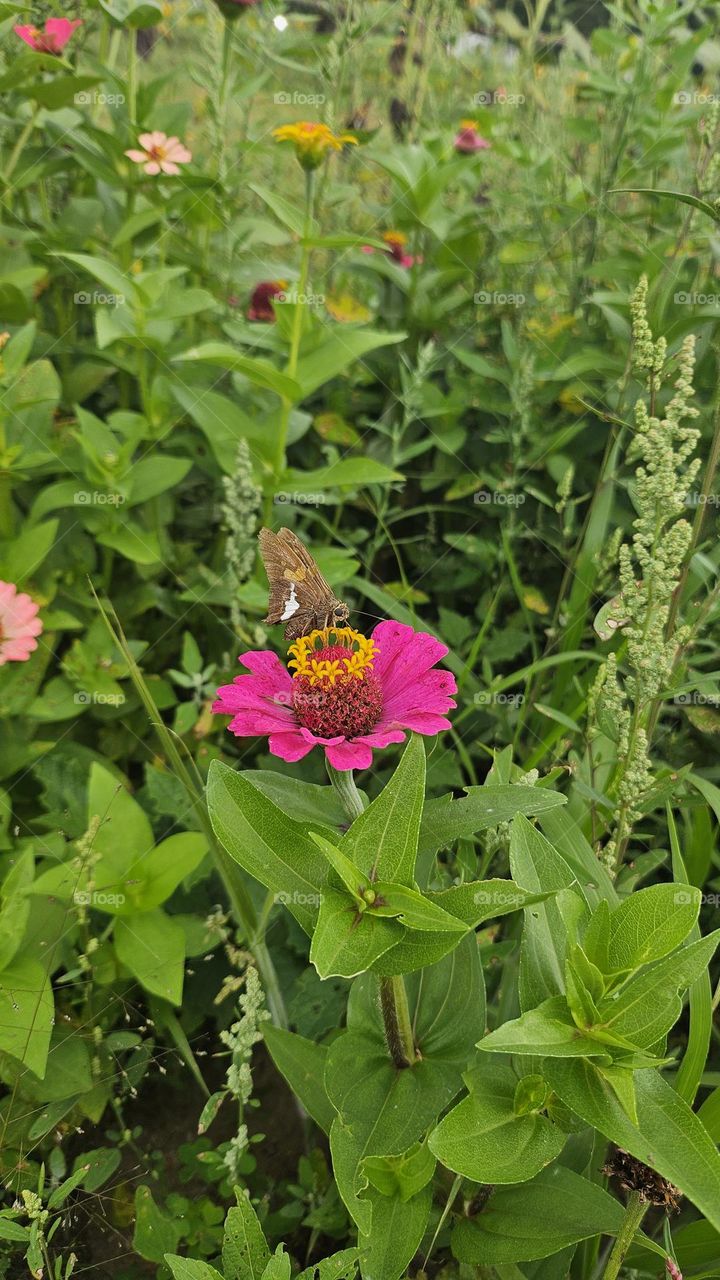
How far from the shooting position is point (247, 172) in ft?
7.25

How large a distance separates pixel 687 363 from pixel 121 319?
107 cm

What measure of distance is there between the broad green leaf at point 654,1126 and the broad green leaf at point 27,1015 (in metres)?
0.61

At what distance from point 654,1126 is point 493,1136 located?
0.49ft

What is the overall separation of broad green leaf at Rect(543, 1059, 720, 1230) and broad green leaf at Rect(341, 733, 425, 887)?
0.81ft

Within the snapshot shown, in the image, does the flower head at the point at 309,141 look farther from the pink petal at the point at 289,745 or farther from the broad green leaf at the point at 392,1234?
the broad green leaf at the point at 392,1234

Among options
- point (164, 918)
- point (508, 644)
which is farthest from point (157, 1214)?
point (508, 644)

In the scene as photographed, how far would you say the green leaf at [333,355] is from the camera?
1.72m

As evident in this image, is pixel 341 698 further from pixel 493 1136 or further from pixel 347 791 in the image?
pixel 493 1136

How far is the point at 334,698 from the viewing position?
0.92m

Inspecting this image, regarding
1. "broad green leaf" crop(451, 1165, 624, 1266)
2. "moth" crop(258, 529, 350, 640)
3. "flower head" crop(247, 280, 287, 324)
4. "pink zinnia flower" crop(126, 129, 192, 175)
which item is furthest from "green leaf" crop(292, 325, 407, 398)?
"broad green leaf" crop(451, 1165, 624, 1266)

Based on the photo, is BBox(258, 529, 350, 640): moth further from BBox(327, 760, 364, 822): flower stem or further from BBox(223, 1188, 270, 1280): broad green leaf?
BBox(223, 1188, 270, 1280): broad green leaf

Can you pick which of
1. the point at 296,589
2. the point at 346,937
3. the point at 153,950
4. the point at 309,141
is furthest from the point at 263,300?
the point at 346,937

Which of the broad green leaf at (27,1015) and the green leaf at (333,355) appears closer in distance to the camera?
the broad green leaf at (27,1015)

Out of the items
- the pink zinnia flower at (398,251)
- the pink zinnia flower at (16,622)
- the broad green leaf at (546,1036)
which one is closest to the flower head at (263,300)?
the pink zinnia flower at (398,251)
